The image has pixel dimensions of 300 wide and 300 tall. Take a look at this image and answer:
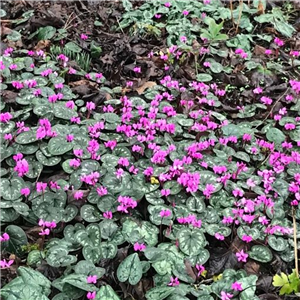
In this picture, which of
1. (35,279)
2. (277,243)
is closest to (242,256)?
(277,243)

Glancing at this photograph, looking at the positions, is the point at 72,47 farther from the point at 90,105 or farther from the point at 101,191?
the point at 101,191

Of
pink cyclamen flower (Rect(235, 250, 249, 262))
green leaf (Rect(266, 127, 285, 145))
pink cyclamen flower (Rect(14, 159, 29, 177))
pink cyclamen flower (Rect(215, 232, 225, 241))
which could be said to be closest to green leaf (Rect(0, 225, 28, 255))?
pink cyclamen flower (Rect(14, 159, 29, 177))

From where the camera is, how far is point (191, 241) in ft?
8.69

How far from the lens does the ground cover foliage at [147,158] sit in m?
2.50

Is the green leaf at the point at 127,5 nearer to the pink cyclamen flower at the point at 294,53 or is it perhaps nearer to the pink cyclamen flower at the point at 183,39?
the pink cyclamen flower at the point at 183,39

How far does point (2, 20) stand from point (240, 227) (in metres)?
3.24

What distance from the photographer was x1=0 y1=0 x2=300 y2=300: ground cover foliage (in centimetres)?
250

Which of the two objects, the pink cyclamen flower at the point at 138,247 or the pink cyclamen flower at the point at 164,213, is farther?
the pink cyclamen flower at the point at 164,213

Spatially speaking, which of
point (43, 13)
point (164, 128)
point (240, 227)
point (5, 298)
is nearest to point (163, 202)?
point (240, 227)

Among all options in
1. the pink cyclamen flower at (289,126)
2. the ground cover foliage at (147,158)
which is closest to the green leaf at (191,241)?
the ground cover foliage at (147,158)

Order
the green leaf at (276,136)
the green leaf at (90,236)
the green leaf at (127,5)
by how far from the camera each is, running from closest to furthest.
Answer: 1. the green leaf at (90,236)
2. the green leaf at (276,136)
3. the green leaf at (127,5)

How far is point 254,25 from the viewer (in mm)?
5039

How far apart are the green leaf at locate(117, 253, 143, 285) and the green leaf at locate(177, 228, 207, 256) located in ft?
1.09

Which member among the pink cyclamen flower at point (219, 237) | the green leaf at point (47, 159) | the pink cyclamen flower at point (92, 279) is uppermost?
the pink cyclamen flower at point (219, 237)
